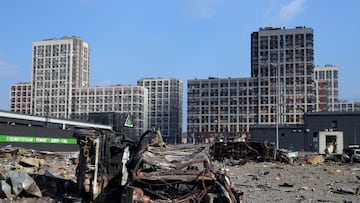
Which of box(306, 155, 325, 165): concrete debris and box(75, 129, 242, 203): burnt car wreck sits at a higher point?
box(75, 129, 242, 203): burnt car wreck

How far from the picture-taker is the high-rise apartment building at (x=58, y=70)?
152625 mm

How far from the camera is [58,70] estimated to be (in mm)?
158500

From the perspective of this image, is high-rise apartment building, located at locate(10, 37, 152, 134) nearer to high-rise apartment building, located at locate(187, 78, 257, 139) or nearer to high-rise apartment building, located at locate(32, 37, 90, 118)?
high-rise apartment building, located at locate(32, 37, 90, 118)

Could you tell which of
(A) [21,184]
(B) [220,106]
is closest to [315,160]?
(A) [21,184]

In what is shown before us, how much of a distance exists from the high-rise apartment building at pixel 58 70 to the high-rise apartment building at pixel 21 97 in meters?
2.03

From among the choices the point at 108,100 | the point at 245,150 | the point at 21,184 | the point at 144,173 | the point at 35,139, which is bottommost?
the point at 245,150

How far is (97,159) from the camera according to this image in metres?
11.4

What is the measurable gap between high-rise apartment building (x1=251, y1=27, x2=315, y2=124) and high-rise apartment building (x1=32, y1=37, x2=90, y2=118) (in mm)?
63058

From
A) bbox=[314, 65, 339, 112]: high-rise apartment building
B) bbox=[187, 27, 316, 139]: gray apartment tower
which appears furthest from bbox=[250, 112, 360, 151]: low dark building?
bbox=[314, 65, 339, 112]: high-rise apartment building

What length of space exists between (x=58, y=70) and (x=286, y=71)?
80.2 meters

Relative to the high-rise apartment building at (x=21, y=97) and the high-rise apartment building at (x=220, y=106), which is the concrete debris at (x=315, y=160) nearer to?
the high-rise apartment building at (x=220, y=106)

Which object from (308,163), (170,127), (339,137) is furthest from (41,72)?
(308,163)

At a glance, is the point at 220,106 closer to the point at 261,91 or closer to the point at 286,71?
the point at 261,91

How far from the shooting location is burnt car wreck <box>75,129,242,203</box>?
9711 mm
